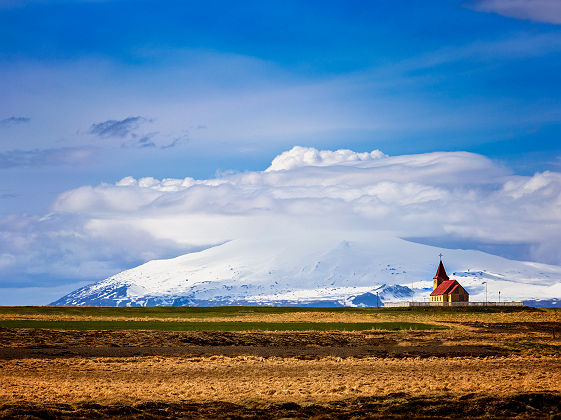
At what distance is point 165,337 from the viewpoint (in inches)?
2237

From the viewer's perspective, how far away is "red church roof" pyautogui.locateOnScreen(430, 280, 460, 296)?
17488 cm

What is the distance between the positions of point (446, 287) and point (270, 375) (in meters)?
149

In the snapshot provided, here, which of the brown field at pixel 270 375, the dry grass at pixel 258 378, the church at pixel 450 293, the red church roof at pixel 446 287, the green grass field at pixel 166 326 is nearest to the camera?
the brown field at pixel 270 375

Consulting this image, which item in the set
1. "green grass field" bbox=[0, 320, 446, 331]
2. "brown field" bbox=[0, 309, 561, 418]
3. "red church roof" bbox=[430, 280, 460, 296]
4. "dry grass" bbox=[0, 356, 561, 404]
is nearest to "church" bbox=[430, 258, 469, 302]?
"red church roof" bbox=[430, 280, 460, 296]

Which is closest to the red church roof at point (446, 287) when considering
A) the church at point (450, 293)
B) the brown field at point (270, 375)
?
the church at point (450, 293)

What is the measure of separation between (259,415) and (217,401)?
319cm

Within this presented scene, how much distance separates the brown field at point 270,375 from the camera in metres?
24.8

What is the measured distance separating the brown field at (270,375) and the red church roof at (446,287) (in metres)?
115

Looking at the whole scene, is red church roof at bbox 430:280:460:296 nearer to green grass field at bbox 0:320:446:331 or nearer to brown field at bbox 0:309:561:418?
green grass field at bbox 0:320:446:331

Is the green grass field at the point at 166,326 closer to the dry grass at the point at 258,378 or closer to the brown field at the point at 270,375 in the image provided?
the brown field at the point at 270,375

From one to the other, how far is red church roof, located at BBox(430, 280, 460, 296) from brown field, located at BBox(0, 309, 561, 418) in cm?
11471

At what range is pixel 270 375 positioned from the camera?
3572cm

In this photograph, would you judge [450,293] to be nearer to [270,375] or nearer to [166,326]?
[166,326]

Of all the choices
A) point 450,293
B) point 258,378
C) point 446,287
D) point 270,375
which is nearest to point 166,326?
point 270,375
